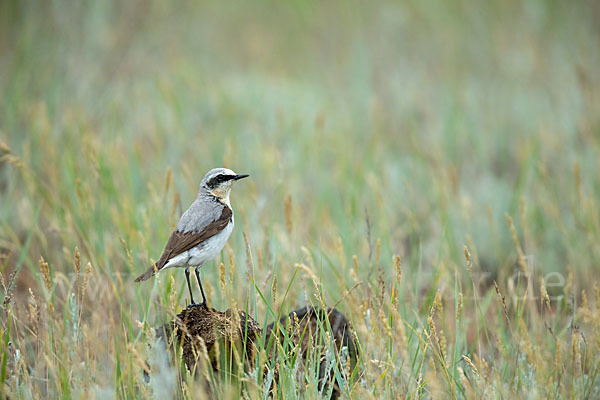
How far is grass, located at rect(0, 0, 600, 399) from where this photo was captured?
265cm

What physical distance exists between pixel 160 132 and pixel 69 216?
10.5 ft

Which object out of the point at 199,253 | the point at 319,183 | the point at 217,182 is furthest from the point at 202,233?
the point at 319,183

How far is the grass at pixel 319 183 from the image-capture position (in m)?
2.65

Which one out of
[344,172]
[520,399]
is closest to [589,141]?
[344,172]

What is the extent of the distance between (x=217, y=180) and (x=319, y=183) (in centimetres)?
321

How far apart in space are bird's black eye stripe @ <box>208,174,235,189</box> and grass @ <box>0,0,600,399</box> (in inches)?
14.0

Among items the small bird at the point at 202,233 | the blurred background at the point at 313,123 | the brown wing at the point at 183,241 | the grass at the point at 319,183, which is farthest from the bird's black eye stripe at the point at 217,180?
the blurred background at the point at 313,123

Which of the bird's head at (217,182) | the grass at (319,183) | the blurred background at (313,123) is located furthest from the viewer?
the blurred background at (313,123)

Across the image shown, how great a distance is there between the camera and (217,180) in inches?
115

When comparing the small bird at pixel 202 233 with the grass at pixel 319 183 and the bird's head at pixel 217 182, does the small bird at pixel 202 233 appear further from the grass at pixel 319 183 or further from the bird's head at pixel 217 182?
the grass at pixel 319 183

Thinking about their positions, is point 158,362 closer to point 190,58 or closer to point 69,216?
point 69,216

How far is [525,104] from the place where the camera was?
8078 millimetres

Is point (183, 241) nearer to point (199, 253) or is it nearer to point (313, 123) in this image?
point (199, 253)

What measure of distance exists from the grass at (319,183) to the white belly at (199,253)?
0.22 m
